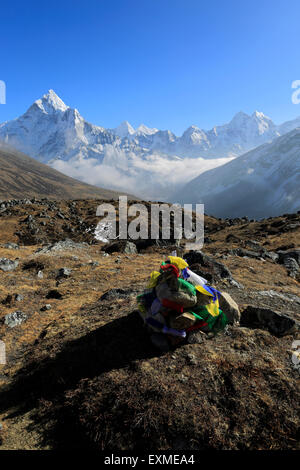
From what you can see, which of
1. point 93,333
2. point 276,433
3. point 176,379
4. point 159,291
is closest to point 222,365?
point 176,379

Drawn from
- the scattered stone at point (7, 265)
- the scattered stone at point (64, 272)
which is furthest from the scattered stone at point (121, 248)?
the scattered stone at point (7, 265)

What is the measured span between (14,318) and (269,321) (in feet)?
35.2

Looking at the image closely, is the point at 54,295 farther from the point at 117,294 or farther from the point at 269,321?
the point at 269,321

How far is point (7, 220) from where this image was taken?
4538 cm

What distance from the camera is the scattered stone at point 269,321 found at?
8.32 metres

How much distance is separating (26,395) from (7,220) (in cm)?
4544

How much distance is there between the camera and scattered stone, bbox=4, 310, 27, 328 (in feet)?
35.1

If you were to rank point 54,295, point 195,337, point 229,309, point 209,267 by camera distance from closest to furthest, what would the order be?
point 195,337 < point 229,309 < point 54,295 < point 209,267

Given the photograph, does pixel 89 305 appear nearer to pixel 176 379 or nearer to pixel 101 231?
pixel 176 379

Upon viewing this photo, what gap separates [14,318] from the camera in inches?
432

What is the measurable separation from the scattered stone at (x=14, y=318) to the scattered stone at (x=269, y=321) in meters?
9.56

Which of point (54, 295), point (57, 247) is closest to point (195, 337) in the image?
point (54, 295)

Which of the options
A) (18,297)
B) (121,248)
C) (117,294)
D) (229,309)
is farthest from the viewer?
(121,248)

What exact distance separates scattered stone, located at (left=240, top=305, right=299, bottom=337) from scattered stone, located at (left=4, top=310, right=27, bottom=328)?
956 cm
